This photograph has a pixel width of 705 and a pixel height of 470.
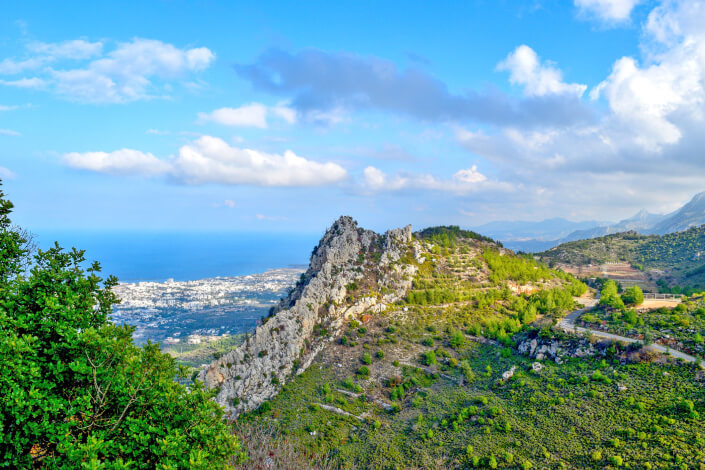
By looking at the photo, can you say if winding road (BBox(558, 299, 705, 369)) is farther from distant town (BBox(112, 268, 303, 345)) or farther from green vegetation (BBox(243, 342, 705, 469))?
distant town (BBox(112, 268, 303, 345))

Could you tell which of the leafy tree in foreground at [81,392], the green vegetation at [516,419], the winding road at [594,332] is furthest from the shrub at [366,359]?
the leafy tree in foreground at [81,392]

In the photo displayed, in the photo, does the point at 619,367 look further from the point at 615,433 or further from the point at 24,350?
the point at 24,350

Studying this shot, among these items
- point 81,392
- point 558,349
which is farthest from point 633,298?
point 81,392

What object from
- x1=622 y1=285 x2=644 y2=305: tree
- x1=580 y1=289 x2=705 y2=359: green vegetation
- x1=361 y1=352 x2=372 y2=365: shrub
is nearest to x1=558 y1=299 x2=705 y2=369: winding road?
x1=580 y1=289 x2=705 y2=359: green vegetation

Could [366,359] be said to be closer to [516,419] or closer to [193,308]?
[516,419]

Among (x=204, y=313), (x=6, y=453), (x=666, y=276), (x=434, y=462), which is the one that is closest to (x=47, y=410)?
(x=6, y=453)
